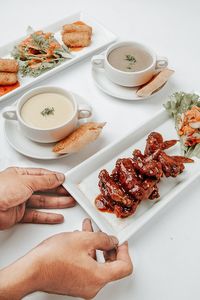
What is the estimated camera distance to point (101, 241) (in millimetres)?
1099

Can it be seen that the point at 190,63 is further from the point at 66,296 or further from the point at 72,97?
the point at 66,296

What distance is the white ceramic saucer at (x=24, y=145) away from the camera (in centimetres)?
139

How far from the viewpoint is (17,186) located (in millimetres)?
1182

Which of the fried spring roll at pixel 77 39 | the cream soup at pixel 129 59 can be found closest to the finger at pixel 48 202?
the cream soup at pixel 129 59

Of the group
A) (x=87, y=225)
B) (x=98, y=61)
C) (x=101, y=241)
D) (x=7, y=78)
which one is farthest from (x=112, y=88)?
(x=101, y=241)

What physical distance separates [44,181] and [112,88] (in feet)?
2.08

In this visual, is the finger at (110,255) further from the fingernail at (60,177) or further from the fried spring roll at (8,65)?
the fried spring roll at (8,65)

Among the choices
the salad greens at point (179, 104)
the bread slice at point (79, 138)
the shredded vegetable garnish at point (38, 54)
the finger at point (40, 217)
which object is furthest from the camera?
the shredded vegetable garnish at point (38, 54)

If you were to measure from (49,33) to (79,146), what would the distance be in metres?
0.77

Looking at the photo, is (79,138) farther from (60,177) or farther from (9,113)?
(9,113)

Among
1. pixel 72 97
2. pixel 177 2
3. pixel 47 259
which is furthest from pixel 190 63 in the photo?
pixel 47 259

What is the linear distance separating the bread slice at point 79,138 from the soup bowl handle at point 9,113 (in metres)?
0.21

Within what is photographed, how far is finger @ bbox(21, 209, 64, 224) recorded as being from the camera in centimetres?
126

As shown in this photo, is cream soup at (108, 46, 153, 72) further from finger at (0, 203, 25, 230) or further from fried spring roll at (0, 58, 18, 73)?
finger at (0, 203, 25, 230)
